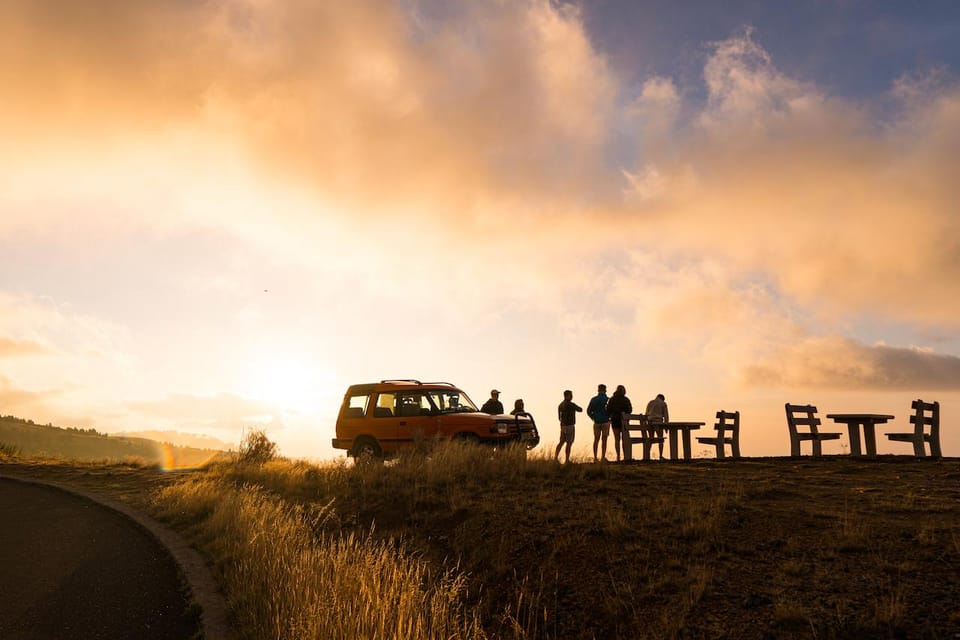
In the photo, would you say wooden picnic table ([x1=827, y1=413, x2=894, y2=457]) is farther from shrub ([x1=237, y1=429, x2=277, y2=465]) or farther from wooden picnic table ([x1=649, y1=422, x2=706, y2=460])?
shrub ([x1=237, y1=429, x2=277, y2=465])

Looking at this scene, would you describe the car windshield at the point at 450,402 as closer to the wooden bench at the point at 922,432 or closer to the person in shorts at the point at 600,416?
the person in shorts at the point at 600,416

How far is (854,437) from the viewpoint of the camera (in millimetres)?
16875

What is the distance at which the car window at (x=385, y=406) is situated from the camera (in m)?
17.5

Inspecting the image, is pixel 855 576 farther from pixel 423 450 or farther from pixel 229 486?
pixel 229 486

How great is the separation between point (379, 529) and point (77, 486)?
12.2m

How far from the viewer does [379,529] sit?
435 inches

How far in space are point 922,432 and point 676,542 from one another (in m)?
12.2

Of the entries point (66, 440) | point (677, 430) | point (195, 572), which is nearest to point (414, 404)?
point (677, 430)

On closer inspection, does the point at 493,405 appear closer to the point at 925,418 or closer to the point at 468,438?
the point at 468,438

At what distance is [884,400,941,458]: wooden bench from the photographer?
16.3m

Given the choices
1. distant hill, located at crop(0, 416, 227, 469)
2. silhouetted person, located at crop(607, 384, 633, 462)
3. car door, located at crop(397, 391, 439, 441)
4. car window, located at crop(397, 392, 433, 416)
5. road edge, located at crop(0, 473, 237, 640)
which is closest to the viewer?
road edge, located at crop(0, 473, 237, 640)

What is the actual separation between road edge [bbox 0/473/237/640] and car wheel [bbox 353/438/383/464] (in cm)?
545

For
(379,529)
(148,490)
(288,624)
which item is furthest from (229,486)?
(288,624)

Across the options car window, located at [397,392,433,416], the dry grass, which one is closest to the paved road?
the dry grass
